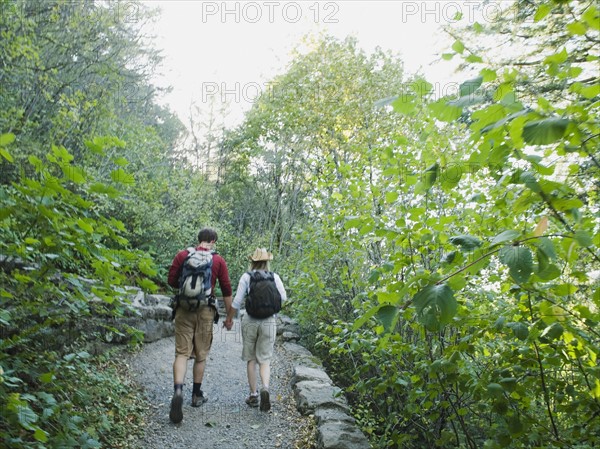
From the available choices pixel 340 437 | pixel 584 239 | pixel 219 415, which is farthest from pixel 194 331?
pixel 584 239

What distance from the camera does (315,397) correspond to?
5.19 m

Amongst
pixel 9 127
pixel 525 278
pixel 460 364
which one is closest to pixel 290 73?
pixel 9 127

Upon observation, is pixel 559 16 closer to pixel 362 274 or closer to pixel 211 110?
pixel 362 274

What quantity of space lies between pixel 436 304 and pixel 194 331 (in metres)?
4.23

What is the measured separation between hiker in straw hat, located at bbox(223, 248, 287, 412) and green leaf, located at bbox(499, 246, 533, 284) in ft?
13.5

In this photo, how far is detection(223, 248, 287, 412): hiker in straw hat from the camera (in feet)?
16.7

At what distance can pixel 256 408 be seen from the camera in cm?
528

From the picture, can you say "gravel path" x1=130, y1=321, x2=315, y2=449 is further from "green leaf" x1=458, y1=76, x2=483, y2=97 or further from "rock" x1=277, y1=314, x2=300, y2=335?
"green leaf" x1=458, y1=76, x2=483, y2=97

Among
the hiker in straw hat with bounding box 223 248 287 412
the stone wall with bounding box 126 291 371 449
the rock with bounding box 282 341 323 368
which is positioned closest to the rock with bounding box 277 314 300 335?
the stone wall with bounding box 126 291 371 449

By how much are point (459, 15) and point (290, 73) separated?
1202 centimetres

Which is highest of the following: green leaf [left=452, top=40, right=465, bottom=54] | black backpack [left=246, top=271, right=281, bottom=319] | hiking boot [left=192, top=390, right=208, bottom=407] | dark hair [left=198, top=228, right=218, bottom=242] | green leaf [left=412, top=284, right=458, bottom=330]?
green leaf [left=452, top=40, right=465, bottom=54]

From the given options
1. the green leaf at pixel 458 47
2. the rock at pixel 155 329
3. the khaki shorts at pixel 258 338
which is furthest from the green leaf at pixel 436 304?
the rock at pixel 155 329

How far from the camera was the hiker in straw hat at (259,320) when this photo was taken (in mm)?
5094

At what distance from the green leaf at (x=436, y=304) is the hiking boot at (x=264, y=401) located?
170 inches
